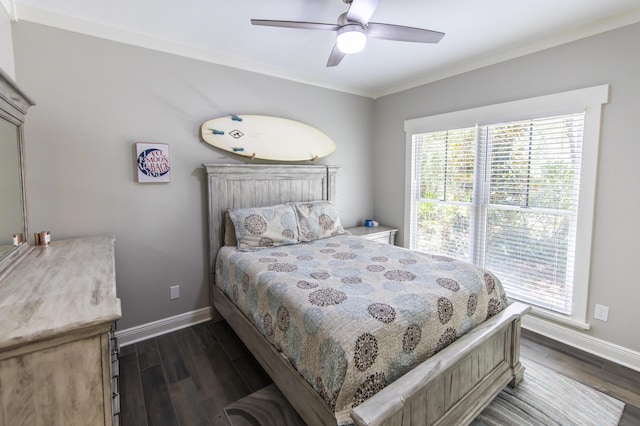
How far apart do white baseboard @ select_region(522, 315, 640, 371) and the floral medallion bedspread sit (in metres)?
0.99

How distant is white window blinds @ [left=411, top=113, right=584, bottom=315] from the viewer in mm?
2523

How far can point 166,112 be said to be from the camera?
2615 mm

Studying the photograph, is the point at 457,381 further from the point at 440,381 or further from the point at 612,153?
the point at 612,153

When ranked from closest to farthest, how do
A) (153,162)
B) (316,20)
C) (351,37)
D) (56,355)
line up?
(56,355) → (351,37) → (316,20) → (153,162)

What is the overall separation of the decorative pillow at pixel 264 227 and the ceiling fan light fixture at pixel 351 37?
62.0 inches

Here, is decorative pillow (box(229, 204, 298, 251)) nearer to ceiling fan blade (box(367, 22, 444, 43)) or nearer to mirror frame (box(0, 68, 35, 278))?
mirror frame (box(0, 68, 35, 278))

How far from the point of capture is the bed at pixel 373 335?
4.23 ft

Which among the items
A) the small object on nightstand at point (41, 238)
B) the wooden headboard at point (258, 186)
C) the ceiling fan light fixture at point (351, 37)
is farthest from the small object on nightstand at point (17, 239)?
the ceiling fan light fixture at point (351, 37)

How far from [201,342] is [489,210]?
3005 mm

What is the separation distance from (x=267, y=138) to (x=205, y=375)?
2.22 m

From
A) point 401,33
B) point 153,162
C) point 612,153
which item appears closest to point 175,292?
point 153,162

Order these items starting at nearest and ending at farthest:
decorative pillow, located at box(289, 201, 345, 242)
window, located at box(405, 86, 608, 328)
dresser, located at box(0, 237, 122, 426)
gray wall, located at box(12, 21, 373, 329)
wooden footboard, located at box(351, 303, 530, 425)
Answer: dresser, located at box(0, 237, 122, 426), wooden footboard, located at box(351, 303, 530, 425), gray wall, located at box(12, 21, 373, 329), window, located at box(405, 86, 608, 328), decorative pillow, located at box(289, 201, 345, 242)

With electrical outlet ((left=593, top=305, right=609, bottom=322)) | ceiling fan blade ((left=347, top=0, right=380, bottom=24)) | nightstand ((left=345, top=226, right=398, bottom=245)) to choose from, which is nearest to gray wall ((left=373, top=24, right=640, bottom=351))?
electrical outlet ((left=593, top=305, right=609, bottom=322))

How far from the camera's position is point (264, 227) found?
9.14 ft
